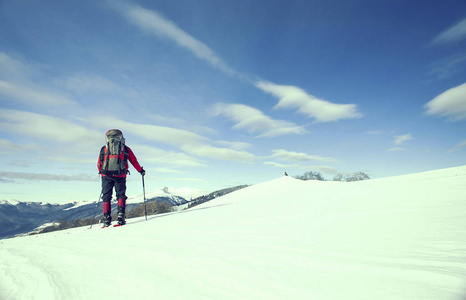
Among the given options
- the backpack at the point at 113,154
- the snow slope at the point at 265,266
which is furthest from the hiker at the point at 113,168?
the snow slope at the point at 265,266

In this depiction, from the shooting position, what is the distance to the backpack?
643 centimetres

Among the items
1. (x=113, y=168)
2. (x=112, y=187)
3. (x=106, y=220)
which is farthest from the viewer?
(x=112, y=187)

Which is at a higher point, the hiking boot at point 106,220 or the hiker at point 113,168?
the hiker at point 113,168

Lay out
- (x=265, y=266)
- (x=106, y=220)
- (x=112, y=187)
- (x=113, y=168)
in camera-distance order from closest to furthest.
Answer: (x=265, y=266), (x=106, y=220), (x=113, y=168), (x=112, y=187)

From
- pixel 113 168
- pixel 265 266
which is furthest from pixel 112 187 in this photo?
pixel 265 266

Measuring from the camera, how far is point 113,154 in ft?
21.3

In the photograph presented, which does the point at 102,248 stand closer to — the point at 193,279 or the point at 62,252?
the point at 62,252

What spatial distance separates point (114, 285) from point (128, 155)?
20.5 ft

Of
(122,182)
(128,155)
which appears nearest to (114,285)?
(122,182)

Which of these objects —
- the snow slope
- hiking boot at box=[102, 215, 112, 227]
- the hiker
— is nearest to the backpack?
the hiker

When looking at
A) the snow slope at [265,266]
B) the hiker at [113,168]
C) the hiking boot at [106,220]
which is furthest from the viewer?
the hiker at [113,168]

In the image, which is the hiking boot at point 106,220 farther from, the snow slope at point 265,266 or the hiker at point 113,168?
Result: the snow slope at point 265,266

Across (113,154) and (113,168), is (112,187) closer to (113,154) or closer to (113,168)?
(113,168)

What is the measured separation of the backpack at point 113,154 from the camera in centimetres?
643
